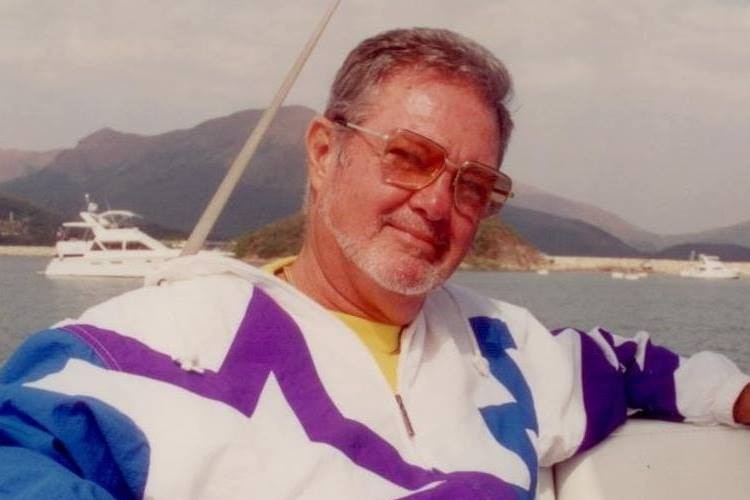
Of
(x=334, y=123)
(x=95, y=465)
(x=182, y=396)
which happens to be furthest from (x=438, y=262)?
(x=95, y=465)

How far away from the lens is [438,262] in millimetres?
1614

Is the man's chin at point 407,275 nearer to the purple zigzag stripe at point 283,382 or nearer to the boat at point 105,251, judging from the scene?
the purple zigzag stripe at point 283,382

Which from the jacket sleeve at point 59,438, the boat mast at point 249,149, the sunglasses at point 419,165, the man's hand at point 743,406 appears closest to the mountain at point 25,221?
the boat mast at point 249,149

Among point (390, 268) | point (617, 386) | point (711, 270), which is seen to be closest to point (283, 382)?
point (390, 268)

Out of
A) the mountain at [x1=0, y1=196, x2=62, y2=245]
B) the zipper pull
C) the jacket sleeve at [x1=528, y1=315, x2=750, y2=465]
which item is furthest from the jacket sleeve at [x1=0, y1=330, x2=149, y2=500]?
the mountain at [x1=0, y1=196, x2=62, y2=245]

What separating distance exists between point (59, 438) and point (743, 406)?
126cm

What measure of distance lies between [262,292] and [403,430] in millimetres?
285

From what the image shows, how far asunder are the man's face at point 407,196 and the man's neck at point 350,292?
0.04 metres

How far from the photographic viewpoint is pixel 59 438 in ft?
3.82

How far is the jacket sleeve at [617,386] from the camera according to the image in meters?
1.83

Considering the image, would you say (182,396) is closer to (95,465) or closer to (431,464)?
(95,465)

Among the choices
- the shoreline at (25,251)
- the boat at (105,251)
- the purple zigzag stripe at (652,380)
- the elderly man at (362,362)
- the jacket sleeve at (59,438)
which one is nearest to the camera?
the jacket sleeve at (59,438)

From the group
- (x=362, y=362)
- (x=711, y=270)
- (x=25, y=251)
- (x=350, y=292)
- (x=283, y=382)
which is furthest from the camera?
(x=25, y=251)

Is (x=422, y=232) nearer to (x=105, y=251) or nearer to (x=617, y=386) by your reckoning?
(x=617, y=386)
